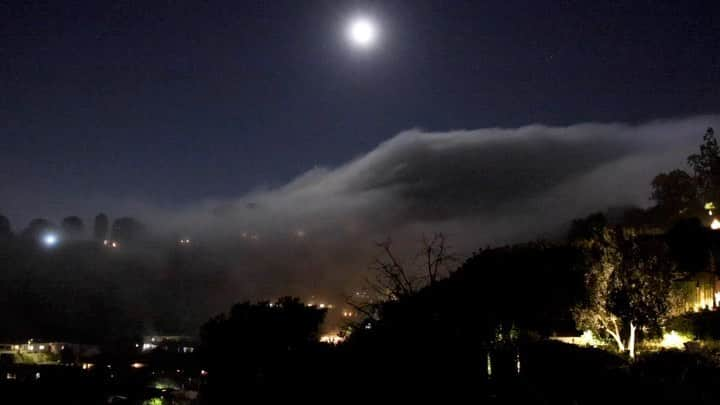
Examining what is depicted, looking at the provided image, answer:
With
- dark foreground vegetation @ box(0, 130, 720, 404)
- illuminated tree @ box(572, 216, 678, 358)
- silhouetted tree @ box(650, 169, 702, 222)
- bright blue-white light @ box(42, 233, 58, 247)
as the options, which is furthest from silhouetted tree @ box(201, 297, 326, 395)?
bright blue-white light @ box(42, 233, 58, 247)

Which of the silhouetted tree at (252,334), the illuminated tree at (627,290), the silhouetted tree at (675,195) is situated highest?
the silhouetted tree at (675,195)

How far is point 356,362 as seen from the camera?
14.8 m

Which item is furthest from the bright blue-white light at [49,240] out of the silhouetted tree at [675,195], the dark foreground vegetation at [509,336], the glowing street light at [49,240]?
the silhouetted tree at [675,195]

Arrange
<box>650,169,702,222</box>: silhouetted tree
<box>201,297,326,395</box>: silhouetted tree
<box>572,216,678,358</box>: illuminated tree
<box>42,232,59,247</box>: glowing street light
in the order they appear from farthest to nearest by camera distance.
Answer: <box>42,232,59,247</box>: glowing street light, <box>650,169,702,222</box>: silhouetted tree, <box>201,297,326,395</box>: silhouetted tree, <box>572,216,678,358</box>: illuminated tree

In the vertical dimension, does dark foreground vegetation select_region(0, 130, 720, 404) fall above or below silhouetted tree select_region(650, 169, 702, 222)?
below

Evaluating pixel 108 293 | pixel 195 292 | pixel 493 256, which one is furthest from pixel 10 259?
pixel 493 256

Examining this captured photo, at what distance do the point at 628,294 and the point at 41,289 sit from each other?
280 feet

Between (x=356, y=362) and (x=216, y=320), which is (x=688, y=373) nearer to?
(x=356, y=362)

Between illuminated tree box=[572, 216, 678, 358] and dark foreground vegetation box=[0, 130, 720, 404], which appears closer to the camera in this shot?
dark foreground vegetation box=[0, 130, 720, 404]

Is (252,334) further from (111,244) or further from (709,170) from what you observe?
(111,244)

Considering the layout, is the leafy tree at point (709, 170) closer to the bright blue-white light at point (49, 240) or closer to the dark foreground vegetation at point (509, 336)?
the dark foreground vegetation at point (509, 336)

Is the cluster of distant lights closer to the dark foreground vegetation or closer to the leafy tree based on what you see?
the dark foreground vegetation

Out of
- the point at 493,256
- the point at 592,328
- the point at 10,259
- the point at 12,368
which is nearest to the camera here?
the point at 592,328

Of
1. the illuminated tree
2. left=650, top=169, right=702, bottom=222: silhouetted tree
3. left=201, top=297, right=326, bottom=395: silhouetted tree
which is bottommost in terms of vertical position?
left=201, top=297, right=326, bottom=395: silhouetted tree
